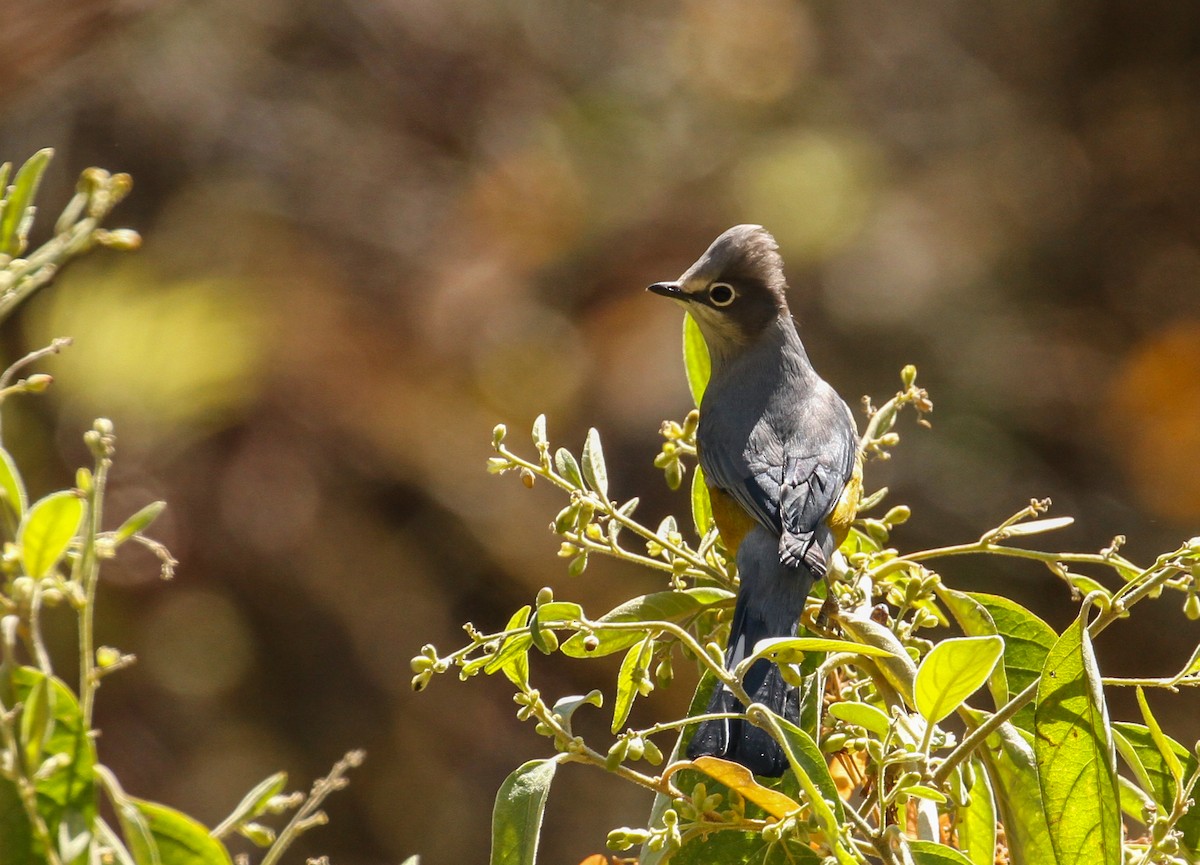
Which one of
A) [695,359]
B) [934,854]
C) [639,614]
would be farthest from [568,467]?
[934,854]

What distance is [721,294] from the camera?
2.85m

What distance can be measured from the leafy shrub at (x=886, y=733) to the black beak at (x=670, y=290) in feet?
3.56

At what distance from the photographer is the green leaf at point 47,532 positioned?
0.92 meters

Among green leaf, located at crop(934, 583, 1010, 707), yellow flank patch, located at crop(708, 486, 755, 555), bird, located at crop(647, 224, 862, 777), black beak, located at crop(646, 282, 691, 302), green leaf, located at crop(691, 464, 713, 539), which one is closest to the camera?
green leaf, located at crop(934, 583, 1010, 707)

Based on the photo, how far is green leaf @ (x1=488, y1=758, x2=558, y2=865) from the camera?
1.29 metres

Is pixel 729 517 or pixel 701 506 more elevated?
pixel 701 506

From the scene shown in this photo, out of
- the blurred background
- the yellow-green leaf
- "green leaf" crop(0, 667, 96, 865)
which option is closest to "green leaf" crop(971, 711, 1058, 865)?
the yellow-green leaf

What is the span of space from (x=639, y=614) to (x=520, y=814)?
0.31 m

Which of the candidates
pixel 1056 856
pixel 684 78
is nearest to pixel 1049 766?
pixel 1056 856

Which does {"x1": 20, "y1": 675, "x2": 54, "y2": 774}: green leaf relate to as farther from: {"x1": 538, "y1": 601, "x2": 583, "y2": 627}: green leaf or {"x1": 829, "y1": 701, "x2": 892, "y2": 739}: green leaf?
{"x1": 829, "y1": 701, "x2": 892, "y2": 739}: green leaf

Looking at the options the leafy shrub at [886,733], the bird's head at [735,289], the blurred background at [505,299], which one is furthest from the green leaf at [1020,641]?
the blurred background at [505,299]

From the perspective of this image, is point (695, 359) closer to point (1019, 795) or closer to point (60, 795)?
point (1019, 795)

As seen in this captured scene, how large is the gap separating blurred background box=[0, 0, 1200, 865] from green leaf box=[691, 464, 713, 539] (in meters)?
3.78

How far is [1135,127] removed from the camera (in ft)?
22.6
